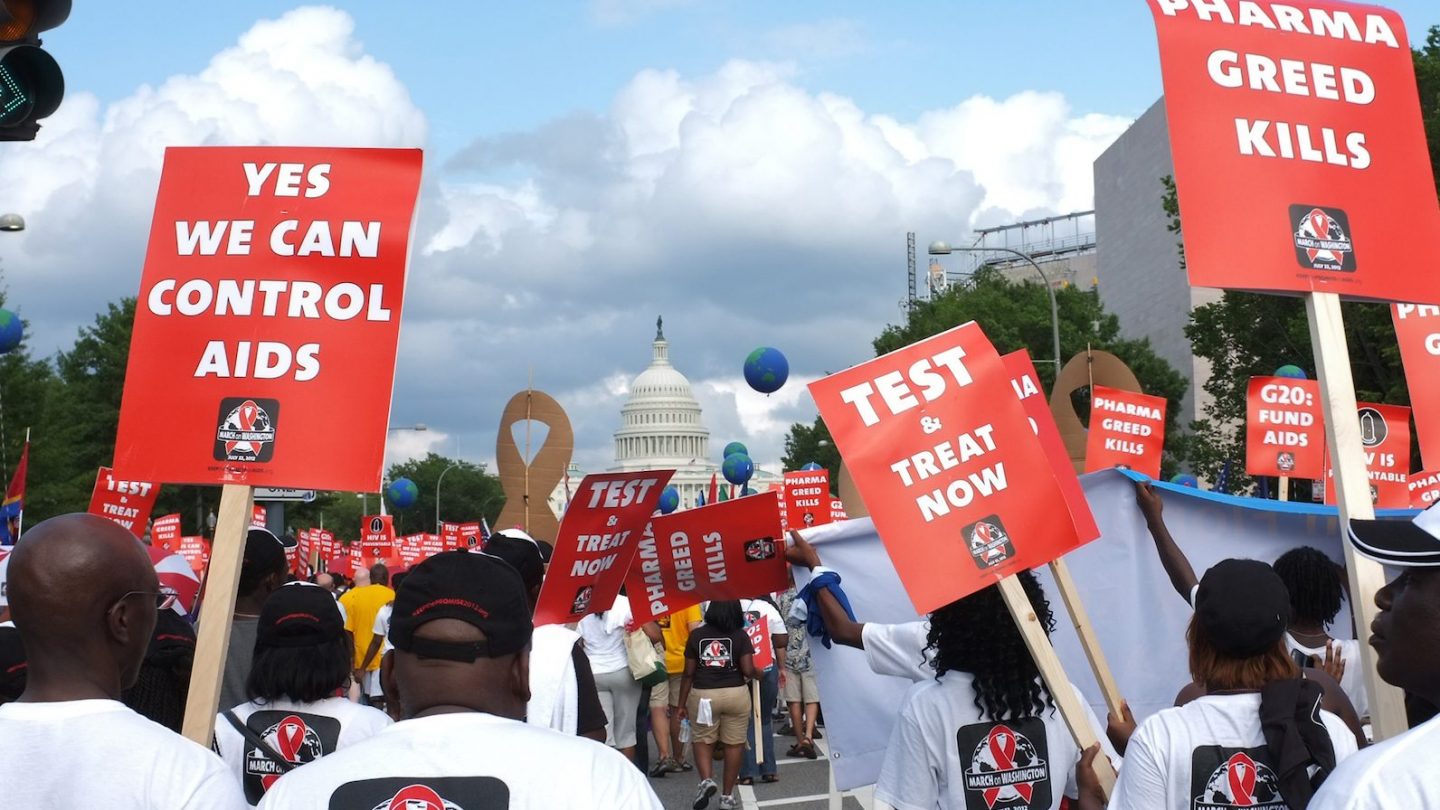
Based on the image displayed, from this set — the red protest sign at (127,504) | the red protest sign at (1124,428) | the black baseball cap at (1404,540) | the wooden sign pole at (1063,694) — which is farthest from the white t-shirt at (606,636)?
the black baseball cap at (1404,540)

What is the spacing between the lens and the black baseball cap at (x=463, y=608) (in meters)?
2.57

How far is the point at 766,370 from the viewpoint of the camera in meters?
18.5

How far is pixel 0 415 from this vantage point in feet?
149

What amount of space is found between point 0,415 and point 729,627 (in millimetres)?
39792

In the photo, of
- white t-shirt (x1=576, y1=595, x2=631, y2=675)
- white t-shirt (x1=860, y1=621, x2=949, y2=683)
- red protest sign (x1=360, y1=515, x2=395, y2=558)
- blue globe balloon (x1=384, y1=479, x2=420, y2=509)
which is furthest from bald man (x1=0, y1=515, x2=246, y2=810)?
blue globe balloon (x1=384, y1=479, x2=420, y2=509)

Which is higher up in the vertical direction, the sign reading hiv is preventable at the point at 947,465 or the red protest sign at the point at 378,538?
the red protest sign at the point at 378,538

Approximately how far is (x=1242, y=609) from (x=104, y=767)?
2536 millimetres

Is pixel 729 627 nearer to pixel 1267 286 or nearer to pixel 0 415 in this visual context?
pixel 1267 286

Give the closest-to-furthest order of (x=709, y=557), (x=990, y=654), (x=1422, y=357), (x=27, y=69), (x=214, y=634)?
(x=214, y=634) < (x=27, y=69) < (x=990, y=654) < (x=709, y=557) < (x=1422, y=357)

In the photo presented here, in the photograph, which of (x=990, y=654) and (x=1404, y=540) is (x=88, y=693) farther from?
(x=990, y=654)

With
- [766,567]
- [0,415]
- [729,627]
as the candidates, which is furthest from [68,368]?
[766,567]

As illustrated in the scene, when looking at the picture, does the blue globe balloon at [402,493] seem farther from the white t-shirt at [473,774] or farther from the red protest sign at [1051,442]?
the white t-shirt at [473,774]

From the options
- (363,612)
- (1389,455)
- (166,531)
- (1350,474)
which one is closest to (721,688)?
(363,612)

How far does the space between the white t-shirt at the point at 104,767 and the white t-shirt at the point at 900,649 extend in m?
3.01
